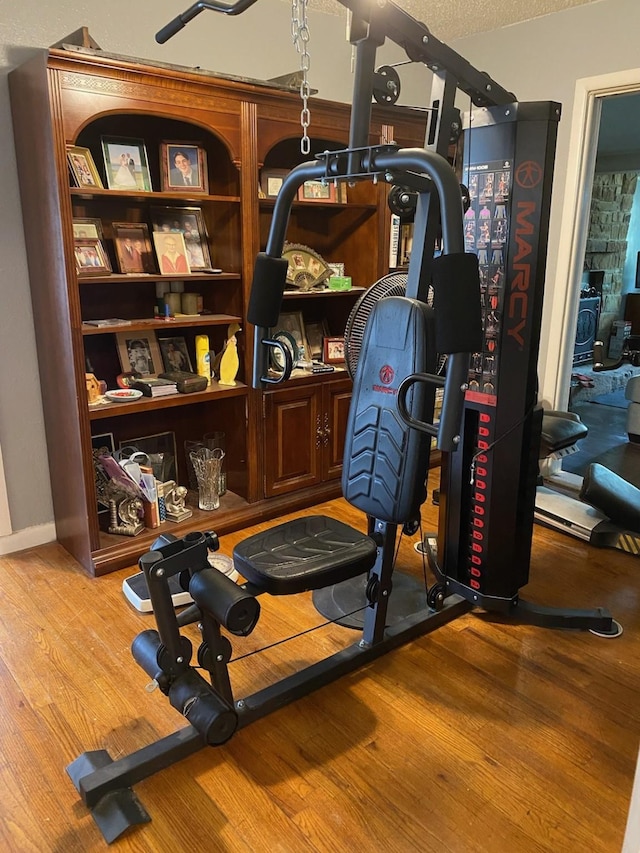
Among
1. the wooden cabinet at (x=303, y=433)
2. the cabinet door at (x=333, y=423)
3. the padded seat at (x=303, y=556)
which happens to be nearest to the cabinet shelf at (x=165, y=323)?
the wooden cabinet at (x=303, y=433)

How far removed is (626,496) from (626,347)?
18.2 ft

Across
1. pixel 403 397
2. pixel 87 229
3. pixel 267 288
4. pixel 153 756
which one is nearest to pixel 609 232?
pixel 87 229

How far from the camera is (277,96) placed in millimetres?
2785

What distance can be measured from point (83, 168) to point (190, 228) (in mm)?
565

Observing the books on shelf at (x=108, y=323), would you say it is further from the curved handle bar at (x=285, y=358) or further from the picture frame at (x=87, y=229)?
the curved handle bar at (x=285, y=358)

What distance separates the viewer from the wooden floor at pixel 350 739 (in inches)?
60.2

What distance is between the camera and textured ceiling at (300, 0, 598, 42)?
122 inches

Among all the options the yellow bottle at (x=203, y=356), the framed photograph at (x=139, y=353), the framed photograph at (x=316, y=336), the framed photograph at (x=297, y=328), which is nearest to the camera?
the framed photograph at (x=139, y=353)

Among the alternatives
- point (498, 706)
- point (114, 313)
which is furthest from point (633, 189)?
point (498, 706)

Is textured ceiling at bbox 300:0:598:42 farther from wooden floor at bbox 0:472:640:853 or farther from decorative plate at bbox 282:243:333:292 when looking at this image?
wooden floor at bbox 0:472:640:853

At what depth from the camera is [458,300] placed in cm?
146

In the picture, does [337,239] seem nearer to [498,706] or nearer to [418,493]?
[418,493]

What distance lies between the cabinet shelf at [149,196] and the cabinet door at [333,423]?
3.29ft

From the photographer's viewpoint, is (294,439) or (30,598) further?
(294,439)
